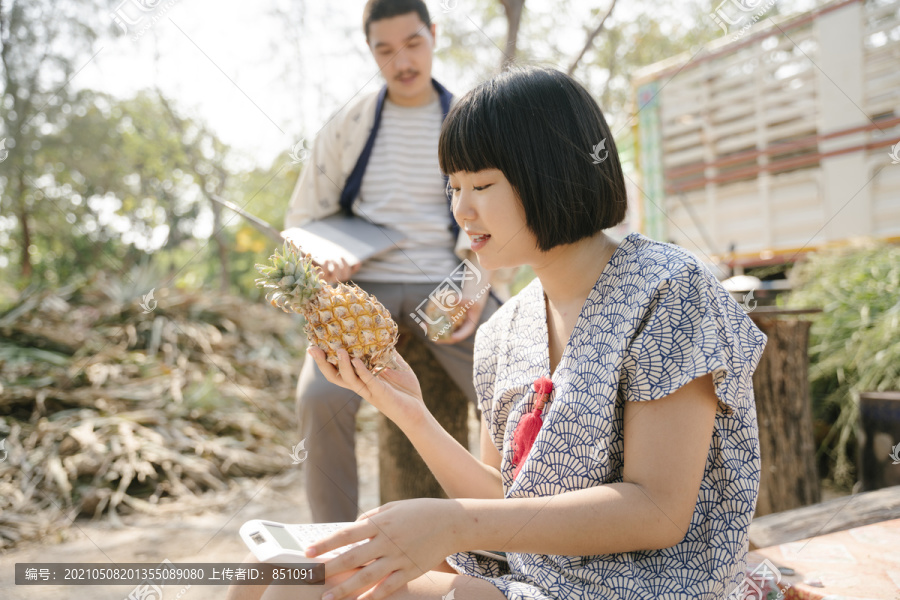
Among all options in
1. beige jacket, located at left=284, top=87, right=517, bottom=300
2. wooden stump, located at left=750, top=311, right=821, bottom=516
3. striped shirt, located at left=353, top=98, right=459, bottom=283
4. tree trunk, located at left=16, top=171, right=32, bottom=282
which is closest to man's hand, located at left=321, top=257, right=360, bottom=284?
striped shirt, located at left=353, top=98, right=459, bottom=283

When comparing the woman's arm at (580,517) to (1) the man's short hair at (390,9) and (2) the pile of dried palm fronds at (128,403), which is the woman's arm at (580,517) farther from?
(2) the pile of dried palm fronds at (128,403)

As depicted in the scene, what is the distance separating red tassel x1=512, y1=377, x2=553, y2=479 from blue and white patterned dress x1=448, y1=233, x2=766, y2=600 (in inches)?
0.8

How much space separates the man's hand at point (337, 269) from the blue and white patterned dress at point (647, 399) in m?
1.26

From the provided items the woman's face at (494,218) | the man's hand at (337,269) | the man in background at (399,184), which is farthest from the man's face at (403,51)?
the woman's face at (494,218)

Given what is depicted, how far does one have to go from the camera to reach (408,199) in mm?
3000

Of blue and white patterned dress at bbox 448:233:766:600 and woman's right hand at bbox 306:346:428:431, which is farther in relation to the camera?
woman's right hand at bbox 306:346:428:431

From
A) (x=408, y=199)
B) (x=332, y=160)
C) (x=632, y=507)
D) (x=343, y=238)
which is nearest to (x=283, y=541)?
(x=632, y=507)

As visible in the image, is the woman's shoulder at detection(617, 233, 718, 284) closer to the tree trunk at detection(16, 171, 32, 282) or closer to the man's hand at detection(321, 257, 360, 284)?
the man's hand at detection(321, 257, 360, 284)

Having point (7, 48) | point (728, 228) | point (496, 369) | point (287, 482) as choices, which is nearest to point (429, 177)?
point (496, 369)

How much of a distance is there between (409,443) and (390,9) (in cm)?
209

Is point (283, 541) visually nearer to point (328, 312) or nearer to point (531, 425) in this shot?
point (531, 425)

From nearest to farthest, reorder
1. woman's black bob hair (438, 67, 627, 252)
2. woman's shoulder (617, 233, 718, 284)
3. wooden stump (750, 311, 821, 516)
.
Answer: woman's shoulder (617, 233, 718, 284) < woman's black bob hair (438, 67, 627, 252) < wooden stump (750, 311, 821, 516)

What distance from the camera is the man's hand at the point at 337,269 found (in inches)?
99.6

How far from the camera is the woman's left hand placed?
1229 millimetres
